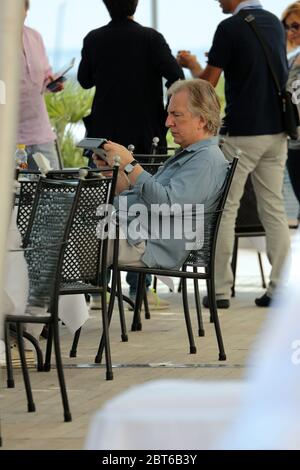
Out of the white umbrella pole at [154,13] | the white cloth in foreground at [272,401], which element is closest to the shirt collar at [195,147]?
the white cloth in foreground at [272,401]

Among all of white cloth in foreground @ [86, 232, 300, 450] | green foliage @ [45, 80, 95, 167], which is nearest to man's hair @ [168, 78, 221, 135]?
white cloth in foreground @ [86, 232, 300, 450]

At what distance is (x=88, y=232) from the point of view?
503 cm

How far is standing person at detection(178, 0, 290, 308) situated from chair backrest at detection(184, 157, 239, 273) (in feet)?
5.42

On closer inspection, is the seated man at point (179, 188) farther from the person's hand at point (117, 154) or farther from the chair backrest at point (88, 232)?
the chair backrest at point (88, 232)

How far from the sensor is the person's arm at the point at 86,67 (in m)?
7.36

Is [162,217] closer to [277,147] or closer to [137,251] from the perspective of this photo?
[137,251]

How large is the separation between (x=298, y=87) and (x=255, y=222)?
93 cm

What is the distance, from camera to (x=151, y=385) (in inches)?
92.2

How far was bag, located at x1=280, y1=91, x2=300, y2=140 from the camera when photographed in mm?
7375

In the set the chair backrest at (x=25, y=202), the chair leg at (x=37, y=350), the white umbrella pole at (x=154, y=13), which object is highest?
the chair backrest at (x=25, y=202)

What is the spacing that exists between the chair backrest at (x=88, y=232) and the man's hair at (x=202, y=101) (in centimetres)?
76

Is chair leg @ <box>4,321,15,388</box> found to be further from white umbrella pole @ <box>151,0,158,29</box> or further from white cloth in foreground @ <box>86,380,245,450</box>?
white umbrella pole @ <box>151,0,158,29</box>

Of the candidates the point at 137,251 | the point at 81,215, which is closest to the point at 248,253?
the point at 137,251

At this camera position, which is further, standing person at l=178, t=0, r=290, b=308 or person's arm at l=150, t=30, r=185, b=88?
standing person at l=178, t=0, r=290, b=308
